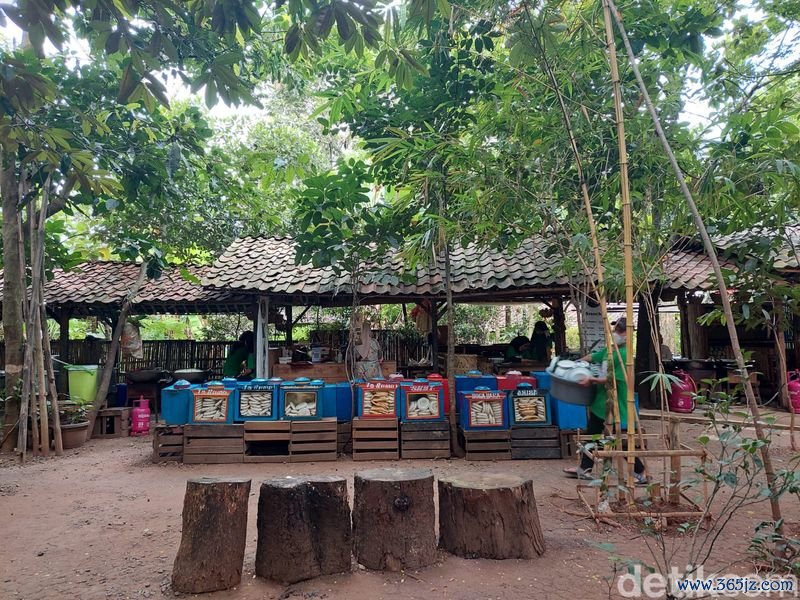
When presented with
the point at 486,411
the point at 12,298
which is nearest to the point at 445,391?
the point at 486,411

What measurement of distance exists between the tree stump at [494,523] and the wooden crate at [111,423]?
298 inches

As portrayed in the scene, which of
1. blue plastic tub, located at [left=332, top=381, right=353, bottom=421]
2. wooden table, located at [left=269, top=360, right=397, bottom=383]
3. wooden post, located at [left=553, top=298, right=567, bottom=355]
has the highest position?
wooden post, located at [left=553, top=298, right=567, bottom=355]

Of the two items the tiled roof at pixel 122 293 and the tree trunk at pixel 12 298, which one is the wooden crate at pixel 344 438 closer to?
the tiled roof at pixel 122 293

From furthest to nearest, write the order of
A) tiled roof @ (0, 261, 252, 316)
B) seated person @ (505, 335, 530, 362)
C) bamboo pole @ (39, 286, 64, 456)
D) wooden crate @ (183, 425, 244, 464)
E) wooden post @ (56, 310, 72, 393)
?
seated person @ (505, 335, 530, 362), wooden post @ (56, 310, 72, 393), tiled roof @ (0, 261, 252, 316), bamboo pole @ (39, 286, 64, 456), wooden crate @ (183, 425, 244, 464)

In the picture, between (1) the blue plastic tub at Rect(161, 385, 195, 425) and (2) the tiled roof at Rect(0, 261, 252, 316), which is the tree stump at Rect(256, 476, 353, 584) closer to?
(1) the blue plastic tub at Rect(161, 385, 195, 425)

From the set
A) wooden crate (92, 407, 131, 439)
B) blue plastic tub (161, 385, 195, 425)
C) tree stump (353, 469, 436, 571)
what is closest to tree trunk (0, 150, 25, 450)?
wooden crate (92, 407, 131, 439)

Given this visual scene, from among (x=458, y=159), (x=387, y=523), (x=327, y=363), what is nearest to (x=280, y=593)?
(x=387, y=523)

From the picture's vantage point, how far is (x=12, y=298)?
7.74 metres

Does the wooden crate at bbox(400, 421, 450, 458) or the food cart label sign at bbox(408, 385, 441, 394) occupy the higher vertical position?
the food cart label sign at bbox(408, 385, 441, 394)

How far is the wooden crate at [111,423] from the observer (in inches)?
361

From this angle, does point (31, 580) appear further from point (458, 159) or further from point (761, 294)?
point (761, 294)

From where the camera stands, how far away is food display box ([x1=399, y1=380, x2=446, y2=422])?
279 inches

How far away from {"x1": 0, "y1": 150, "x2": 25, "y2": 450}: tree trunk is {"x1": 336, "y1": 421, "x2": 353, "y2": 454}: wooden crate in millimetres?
4607

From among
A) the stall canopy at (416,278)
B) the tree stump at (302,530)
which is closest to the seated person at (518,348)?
the stall canopy at (416,278)
